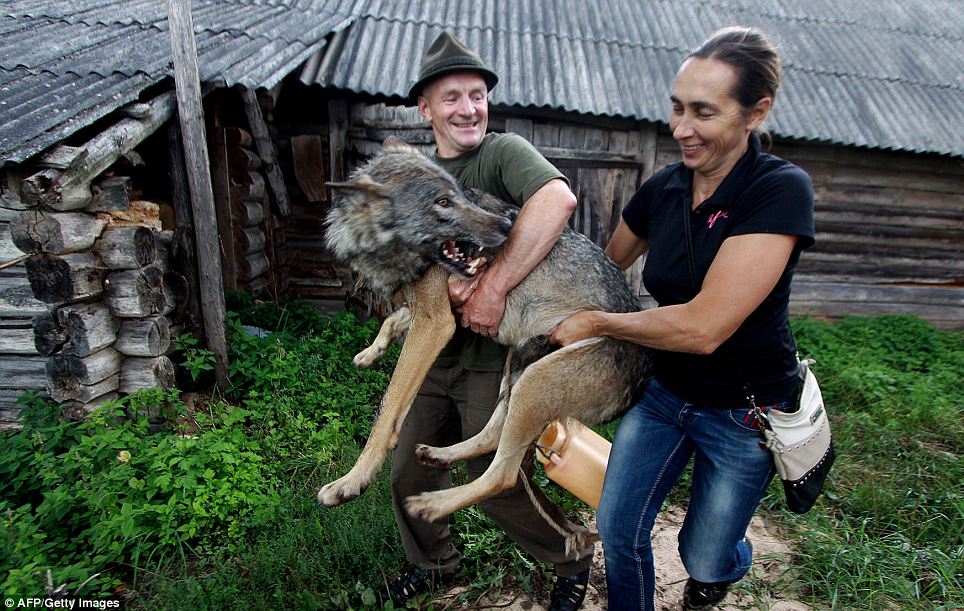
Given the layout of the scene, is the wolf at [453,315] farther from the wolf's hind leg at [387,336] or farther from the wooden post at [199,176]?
the wooden post at [199,176]

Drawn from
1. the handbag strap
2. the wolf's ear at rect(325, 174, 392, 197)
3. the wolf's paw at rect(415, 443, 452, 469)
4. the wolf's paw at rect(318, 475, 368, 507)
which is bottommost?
the wolf's paw at rect(318, 475, 368, 507)

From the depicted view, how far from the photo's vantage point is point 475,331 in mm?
2576

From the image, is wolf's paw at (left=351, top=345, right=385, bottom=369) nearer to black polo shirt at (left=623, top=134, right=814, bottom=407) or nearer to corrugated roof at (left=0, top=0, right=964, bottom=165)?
black polo shirt at (left=623, top=134, right=814, bottom=407)

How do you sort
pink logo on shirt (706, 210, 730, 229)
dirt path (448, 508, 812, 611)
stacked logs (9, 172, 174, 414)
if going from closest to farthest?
pink logo on shirt (706, 210, 730, 229)
dirt path (448, 508, 812, 611)
stacked logs (9, 172, 174, 414)

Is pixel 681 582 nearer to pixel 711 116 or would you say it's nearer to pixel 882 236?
pixel 711 116

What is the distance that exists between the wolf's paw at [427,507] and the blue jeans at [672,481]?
77 cm

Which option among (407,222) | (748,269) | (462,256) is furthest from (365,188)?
(748,269)

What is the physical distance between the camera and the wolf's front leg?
238cm

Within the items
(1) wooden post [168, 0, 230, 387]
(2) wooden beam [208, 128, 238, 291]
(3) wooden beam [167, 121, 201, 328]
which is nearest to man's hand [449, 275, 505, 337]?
(1) wooden post [168, 0, 230, 387]

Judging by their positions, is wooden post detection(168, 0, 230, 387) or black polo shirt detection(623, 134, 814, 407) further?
wooden post detection(168, 0, 230, 387)

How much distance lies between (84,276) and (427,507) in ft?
11.0

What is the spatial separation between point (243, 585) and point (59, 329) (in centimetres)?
249

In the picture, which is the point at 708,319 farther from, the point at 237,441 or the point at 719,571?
the point at 237,441

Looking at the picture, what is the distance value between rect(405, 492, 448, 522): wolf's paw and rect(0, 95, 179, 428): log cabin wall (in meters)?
3.09
